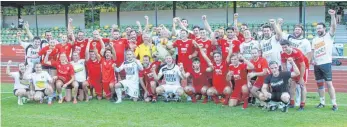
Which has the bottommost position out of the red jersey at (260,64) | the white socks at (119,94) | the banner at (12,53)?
the white socks at (119,94)

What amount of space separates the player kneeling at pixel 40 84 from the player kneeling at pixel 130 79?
147 cm

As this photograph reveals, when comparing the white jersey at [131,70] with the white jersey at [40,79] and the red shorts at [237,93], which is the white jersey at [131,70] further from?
the red shorts at [237,93]

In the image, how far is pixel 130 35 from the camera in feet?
32.9

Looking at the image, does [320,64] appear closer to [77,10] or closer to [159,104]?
[159,104]

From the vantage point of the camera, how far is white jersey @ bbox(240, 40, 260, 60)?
8484 mm

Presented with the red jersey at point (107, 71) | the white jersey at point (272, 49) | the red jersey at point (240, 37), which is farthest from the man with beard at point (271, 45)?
the red jersey at point (107, 71)

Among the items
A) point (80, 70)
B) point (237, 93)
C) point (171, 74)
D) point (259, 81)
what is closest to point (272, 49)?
point (259, 81)

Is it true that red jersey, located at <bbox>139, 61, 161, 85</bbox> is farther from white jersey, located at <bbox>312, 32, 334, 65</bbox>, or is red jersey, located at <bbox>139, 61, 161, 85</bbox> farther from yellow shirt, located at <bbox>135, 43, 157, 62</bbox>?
white jersey, located at <bbox>312, 32, 334, 65</bbox>

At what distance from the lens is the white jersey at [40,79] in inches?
371

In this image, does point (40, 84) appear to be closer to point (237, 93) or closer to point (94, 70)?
point (94, 70)

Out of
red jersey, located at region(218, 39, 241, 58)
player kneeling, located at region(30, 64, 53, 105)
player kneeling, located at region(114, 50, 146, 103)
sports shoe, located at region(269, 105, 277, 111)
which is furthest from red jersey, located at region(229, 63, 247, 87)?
player kneeling, located at region(30, 64, 53, 105)

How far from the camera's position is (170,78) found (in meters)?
9.25

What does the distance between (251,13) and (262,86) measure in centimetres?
2084

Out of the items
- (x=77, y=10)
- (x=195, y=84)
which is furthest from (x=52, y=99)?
(x=77, y=10)
